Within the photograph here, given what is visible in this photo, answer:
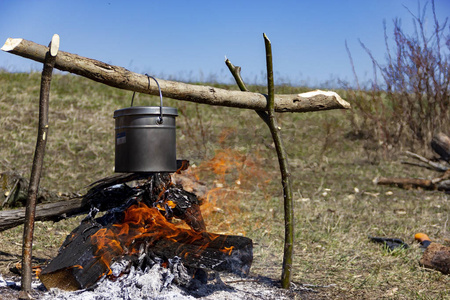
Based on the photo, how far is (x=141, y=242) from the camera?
3.29m

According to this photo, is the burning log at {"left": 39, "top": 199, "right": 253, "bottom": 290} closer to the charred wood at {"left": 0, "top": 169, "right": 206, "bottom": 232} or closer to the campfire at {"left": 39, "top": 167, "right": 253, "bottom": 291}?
the campfire at {"left": 39, "top": 167, "right": 253, "bottom": 291}

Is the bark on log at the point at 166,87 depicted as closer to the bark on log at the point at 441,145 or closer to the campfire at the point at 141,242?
the campfire at the point at 141,242

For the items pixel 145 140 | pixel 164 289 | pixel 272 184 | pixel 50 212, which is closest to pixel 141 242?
pixel 164 289

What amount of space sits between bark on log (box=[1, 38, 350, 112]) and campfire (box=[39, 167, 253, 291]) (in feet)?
2.21

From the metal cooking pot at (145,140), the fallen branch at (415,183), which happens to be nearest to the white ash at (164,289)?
the metal cooking pot at (145,140)

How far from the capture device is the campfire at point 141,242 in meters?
3.06

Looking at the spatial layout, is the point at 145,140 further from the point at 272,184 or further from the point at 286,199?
the point at 272,184

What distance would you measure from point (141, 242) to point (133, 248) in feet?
0.23

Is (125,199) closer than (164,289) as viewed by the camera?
No

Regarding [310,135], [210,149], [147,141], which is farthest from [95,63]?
[310,135]

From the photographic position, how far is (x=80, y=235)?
10.9ft

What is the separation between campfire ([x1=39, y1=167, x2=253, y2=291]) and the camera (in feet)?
10.1

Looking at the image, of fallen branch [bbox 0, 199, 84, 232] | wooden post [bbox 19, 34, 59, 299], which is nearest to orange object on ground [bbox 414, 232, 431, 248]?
fallen branch [bbox 0, 199, 84, 232]

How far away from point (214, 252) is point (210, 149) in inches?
265
